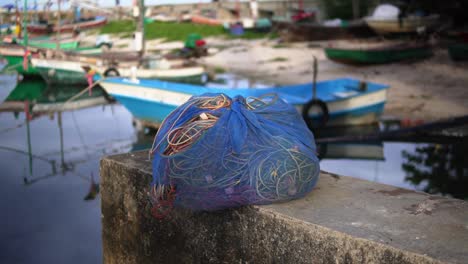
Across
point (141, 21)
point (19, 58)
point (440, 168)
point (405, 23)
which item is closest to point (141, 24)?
point (141, 21)

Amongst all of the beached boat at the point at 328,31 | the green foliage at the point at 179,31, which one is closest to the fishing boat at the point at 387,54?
the beached boat at the point at 328,31

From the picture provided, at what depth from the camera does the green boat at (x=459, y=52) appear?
16062mm

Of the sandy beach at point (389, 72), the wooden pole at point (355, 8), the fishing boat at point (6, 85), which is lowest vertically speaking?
the fishing boat at point (6, 85)

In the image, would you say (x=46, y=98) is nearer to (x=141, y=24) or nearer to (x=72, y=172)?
(x=141, y=24)

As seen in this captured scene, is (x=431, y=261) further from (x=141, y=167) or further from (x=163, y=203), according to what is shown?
(x=141, y=167)

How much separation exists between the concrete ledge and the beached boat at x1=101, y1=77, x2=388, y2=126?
7044 mm

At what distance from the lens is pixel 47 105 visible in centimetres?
1655

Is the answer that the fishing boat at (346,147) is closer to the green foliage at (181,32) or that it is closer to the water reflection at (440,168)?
the water reflection at (440,168)

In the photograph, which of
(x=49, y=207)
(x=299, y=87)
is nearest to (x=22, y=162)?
(x=49, y=207)

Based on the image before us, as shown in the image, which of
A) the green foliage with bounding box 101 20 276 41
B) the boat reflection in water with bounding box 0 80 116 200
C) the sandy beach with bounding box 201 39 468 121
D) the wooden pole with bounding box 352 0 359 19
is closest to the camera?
the boat reflection in water with bounding box 0 80 116 200

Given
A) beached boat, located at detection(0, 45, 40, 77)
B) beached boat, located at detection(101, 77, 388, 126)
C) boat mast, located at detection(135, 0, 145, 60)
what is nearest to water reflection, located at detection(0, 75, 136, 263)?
beached boat, located at detection(101, 77, 388, 126)

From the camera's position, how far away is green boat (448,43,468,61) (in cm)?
1606

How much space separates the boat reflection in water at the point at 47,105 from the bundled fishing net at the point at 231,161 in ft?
17.9

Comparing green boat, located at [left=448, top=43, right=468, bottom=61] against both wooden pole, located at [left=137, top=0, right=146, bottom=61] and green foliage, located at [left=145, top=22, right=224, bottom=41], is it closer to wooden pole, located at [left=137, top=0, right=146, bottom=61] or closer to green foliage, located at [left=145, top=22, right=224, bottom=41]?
wooden pole, located at [left=137, top=0, right=146, bottom=61]
